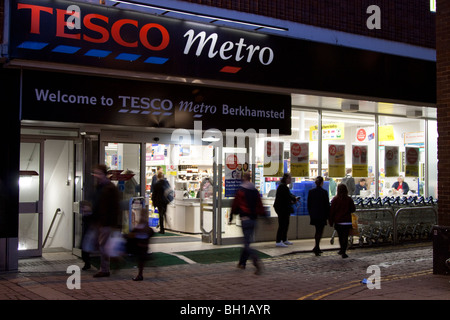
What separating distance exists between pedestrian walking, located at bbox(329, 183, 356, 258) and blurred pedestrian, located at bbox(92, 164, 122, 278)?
5.06 metres

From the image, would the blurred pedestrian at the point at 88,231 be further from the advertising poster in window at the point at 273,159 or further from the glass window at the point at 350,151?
the glass window at the point at 350,151

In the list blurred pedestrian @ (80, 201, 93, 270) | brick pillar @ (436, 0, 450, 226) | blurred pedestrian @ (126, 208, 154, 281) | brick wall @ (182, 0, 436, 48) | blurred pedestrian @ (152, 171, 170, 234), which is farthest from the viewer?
blurred pedestrian @ (152, 171, 170, 234)

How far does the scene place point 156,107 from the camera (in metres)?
11.5

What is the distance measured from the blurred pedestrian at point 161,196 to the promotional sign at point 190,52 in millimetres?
3764

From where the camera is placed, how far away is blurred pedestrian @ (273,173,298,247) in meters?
12.9

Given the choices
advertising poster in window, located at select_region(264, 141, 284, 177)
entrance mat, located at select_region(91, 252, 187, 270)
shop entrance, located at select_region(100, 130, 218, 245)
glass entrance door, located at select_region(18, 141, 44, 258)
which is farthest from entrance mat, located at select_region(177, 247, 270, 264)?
glass entrance door, located at select_region(18, 141, 44, 258)

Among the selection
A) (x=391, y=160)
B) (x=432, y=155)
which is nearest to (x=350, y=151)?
(x=391, y=160)

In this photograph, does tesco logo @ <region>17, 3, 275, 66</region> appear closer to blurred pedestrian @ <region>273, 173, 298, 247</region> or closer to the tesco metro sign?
the tesco metro sign

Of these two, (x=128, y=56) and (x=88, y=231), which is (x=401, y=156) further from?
(x=88, y=231)

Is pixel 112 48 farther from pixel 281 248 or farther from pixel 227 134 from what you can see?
pixel 281 248

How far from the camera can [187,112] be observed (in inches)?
468

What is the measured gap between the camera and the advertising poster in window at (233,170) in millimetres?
13242

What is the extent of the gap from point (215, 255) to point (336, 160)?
5.38 m

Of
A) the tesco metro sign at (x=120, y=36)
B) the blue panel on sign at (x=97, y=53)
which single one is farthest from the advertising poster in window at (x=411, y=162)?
the blue panel on sign at (x=97, y=53)
